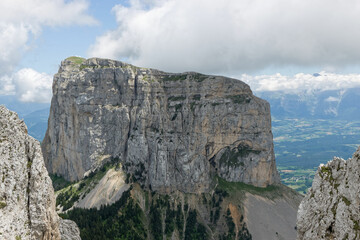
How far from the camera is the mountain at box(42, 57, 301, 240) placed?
142 metres

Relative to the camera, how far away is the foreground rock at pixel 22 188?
1615 inches

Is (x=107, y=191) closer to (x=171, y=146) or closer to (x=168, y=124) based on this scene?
(x=171, y=146)

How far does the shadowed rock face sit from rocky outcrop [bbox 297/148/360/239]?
11390 centimetres

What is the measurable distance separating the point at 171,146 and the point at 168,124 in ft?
40.9

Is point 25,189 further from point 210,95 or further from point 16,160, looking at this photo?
point 210,95

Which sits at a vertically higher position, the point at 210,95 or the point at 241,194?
the point at 210,95

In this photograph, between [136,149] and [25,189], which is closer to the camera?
[25,189]

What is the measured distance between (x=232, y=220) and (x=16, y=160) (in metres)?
115

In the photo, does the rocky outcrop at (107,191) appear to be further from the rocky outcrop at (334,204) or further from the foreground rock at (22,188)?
the rocky outcrop at (334,204)

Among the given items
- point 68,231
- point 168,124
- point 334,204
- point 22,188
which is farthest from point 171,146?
point 334,204

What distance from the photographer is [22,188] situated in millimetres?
44094

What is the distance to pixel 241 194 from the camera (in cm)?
14812

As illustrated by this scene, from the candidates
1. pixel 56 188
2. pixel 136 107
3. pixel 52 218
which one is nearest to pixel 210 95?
pixel 136 107

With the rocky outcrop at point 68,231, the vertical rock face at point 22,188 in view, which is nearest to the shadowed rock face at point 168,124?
the rocky outcrop at point 68,231
